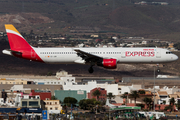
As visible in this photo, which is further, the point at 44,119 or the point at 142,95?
the point at 142,95

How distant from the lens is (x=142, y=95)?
434 feet

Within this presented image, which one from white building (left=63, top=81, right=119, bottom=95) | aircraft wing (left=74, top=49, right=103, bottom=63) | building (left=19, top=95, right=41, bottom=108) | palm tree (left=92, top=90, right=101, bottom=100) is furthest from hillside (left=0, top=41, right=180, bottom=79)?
aircraft wing (left=74, top=49, right=103, bottom=63)

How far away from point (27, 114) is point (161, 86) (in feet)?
300

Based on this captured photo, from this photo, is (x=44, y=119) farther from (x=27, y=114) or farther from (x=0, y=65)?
(x=0, y=65)

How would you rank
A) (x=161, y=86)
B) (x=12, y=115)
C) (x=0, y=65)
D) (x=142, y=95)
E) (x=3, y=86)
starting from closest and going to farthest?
(x=12, y=115) → (x=142, y=95) → (x=3, y=86) → (x=161, y=86) → (x=0, y=65)

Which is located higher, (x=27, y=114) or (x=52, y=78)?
(x=52, y=78)

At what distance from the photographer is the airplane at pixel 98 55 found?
8731 cm

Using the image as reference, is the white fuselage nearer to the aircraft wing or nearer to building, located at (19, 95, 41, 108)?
the aircraft wing

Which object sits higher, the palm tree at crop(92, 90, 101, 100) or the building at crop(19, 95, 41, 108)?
the palm tree at crop(92, 90, 101, 100)

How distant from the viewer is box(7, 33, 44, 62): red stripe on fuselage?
296 ft

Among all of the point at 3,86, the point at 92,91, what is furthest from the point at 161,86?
the point at 3,86

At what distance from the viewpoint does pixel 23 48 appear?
9119 cm

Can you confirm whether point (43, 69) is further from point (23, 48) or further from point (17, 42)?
point (23, 48)

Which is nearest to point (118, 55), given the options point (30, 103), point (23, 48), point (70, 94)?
point (23, 48)
